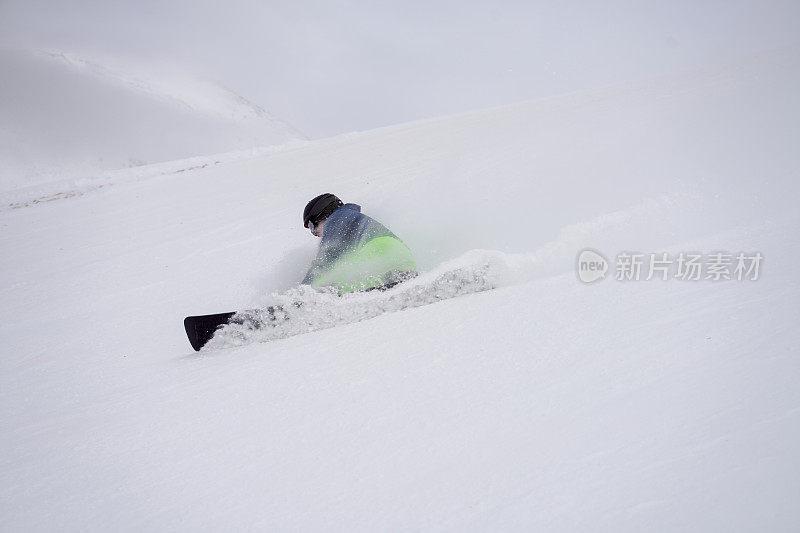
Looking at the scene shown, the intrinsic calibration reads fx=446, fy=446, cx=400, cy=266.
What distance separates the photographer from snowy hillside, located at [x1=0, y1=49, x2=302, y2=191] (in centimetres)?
2228

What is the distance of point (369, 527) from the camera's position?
81 cm

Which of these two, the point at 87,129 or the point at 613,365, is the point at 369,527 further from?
the point at 87,129

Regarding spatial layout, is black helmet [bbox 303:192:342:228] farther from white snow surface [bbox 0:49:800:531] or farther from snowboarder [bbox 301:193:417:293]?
white snow surface [bbox 0:49:800:531]

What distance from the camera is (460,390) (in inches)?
47.3

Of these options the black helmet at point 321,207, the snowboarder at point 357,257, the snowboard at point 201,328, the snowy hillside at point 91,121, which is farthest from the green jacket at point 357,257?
the snowy hillside at point 91,121

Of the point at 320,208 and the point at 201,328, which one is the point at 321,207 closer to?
the point at 320,208

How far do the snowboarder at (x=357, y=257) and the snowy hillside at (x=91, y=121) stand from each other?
2199cm

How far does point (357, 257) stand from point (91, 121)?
31.5 m

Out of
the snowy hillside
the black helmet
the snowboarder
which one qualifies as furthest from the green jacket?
the snowy hillside

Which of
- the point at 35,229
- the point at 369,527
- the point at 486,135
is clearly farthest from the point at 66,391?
the point at 486,135

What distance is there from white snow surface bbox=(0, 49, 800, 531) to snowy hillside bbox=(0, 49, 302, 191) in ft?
71.5

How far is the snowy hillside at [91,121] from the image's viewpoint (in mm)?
22281

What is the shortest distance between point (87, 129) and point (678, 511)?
107 feet

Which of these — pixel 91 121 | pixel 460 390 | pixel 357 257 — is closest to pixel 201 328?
pixel 357 257
